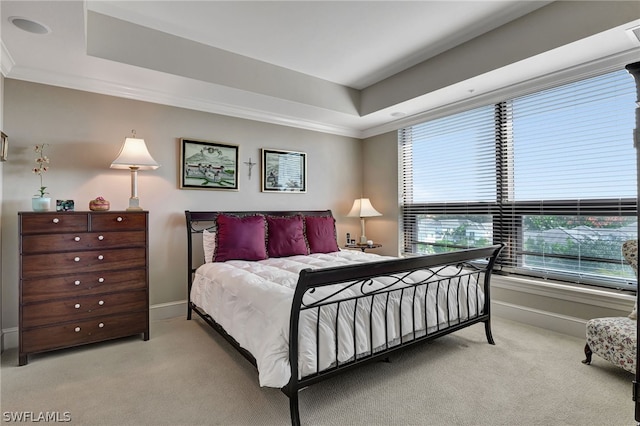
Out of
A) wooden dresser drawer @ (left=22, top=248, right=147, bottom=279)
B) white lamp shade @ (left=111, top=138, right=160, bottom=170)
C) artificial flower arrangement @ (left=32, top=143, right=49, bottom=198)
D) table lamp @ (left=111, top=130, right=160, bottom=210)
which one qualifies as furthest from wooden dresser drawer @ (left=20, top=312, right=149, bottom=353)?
white lamp shade @ (left=111, top=138, right=160, bottom=170)

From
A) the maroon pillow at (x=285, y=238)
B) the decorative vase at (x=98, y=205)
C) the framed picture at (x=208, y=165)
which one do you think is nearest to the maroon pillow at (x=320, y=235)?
the maroon pillow at (x=285, y=238)

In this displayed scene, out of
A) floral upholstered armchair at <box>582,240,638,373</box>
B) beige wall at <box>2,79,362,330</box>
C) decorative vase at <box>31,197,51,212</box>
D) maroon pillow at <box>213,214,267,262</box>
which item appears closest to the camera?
floral upholstered armchair at <box>582,240,638,373</box>

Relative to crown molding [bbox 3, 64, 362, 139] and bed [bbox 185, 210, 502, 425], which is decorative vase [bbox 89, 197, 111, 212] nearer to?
bed [bbox 185, 210, 502, 425]

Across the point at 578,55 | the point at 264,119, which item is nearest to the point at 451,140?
the point at 578,55

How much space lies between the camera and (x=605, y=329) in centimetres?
225

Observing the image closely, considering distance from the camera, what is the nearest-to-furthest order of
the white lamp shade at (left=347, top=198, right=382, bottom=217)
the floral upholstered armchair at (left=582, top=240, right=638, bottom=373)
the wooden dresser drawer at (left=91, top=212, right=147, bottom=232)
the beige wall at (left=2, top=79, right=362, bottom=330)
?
the floral upholstered armchair at (left=582, top=240, right=638, bottom=373)
the wooden dresser drawer at (left=91, top=212, right=147, bottom=232)
the beige wall at (left=2, top=79, right=362, bottom=330)
the white lamp shade at (left=347, top=198, right=382, bottom=217)

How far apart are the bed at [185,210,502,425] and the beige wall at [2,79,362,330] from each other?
0.95 ft

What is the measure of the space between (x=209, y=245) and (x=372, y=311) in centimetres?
204

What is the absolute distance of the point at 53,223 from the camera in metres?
2.55

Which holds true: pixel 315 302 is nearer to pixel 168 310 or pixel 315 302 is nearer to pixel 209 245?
pixel 209 245

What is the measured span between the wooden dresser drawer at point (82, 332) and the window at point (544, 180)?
3.53m

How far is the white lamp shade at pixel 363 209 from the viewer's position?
468 centimetres

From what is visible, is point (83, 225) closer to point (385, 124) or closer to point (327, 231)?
point (327, 231)

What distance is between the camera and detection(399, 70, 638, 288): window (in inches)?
A: 108
